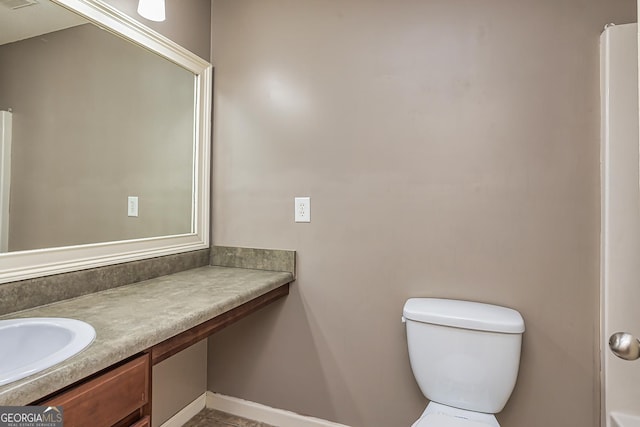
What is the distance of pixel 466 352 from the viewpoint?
125 centimetres

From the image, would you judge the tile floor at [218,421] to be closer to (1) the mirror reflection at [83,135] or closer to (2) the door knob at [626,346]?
(1) the mirror reflection at [83,135]

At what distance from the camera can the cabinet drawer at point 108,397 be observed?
72cm

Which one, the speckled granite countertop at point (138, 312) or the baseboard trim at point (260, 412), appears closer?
the speckled granite countertop at point (138, 312)

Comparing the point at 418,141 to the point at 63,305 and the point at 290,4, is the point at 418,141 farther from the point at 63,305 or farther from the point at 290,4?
the point at 63,305

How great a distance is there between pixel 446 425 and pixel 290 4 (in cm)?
196

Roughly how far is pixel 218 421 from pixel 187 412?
0.56 feet

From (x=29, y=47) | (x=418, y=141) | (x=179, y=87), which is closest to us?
(x=29, y=47)

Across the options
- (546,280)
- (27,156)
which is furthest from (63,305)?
(546,280)

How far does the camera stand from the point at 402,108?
1509 millimetres

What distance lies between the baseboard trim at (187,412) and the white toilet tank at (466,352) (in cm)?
124

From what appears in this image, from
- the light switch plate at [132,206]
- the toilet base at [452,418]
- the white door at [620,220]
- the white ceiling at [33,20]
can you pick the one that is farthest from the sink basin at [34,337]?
the white door at [620,220]

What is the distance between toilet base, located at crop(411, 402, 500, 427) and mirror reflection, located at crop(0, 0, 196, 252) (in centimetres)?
139

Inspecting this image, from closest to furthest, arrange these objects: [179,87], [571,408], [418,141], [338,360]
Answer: [571,408]
[418,141]
[338,360]
[179,87]

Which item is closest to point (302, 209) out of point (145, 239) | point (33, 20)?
point (145, 239)
